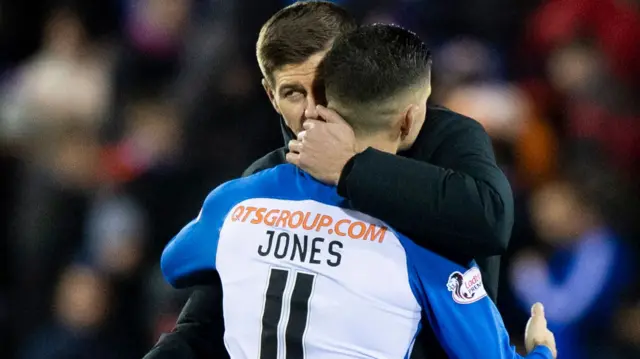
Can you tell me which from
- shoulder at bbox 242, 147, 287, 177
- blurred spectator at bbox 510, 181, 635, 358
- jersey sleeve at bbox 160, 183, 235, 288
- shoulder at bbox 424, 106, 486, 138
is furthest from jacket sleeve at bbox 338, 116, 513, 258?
blurred spectator at bbox 510, 181, 635, 358

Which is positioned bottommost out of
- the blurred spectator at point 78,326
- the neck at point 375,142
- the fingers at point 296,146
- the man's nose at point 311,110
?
the blurred spectator at point 78,326

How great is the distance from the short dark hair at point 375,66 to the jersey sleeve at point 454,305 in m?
0.22

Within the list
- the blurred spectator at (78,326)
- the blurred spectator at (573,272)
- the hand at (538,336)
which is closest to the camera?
the hand at (538,336)

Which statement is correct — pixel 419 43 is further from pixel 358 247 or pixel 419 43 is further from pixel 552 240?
pixel 552 240

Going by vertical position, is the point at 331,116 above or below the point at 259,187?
above

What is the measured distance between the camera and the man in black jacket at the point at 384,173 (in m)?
1.15

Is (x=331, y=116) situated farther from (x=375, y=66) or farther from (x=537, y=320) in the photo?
(x=537, y=320)

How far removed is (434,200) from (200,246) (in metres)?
0.38

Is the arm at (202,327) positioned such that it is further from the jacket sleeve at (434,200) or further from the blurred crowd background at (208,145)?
the blurred crowd background at (208,145)

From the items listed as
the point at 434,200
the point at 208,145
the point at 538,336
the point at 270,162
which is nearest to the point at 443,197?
the point at 434,200

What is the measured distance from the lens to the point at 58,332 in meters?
2.95

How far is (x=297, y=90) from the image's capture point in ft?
4.74

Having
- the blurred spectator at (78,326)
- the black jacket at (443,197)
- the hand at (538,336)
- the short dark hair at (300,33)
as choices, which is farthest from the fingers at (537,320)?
the blurred spectator at (78,326)

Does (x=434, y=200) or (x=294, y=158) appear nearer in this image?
(x=434, y=200)
